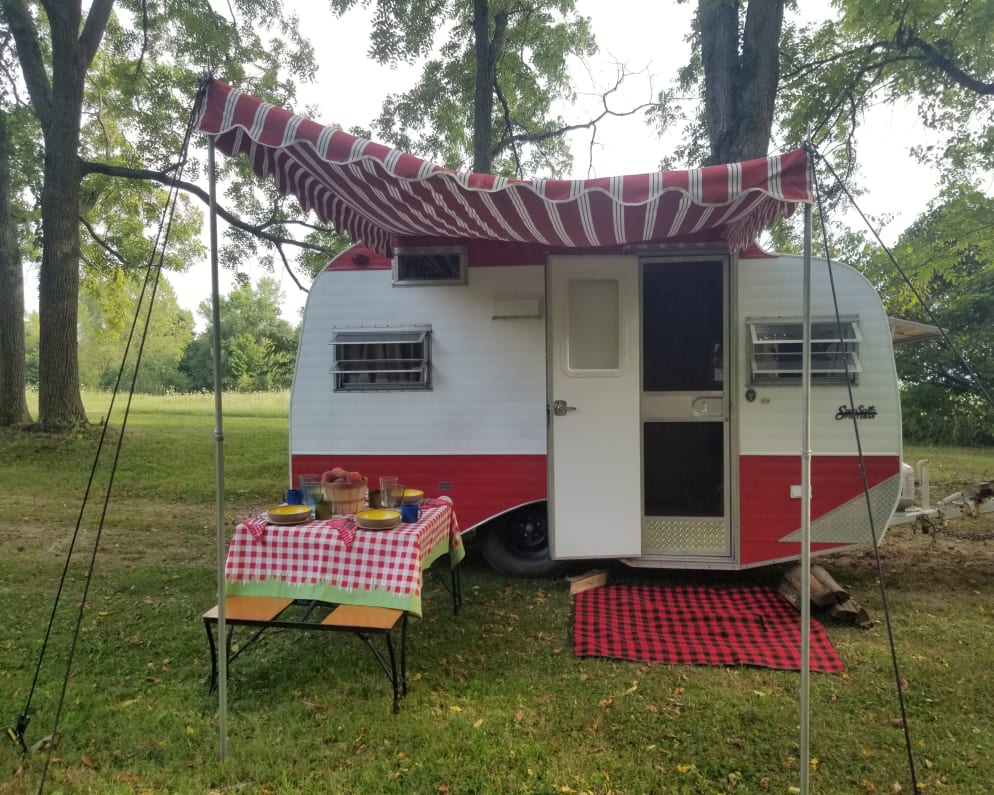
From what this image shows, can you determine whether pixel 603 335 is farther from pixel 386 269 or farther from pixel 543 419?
pixel 386 269

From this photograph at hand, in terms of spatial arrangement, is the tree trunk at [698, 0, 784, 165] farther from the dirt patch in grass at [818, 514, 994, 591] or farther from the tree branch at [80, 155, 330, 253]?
the tree branch at [80, 155, 330, 253]

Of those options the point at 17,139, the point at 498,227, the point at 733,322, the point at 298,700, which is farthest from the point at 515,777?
the point at 17,139

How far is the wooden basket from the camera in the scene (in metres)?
2.96

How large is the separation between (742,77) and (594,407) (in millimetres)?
4190

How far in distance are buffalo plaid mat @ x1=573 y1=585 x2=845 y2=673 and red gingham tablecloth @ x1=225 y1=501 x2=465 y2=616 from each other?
46.6 inches

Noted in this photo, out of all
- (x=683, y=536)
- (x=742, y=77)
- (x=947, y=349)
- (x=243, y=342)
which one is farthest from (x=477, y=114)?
(x=243, y=342)

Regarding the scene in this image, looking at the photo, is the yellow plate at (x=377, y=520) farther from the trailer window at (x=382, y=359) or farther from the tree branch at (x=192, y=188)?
the tree branch at (x=192, y=188)

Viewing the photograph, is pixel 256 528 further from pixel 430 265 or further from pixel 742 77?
pixel 742 77

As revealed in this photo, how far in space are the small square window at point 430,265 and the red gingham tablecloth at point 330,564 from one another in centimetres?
188

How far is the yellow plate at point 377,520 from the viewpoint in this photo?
272 cm

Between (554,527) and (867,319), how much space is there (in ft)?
7.86

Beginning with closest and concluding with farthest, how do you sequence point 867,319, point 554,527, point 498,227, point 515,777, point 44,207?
point 515,777, point 498,227, point 867,319, point 554,527, point 44,207

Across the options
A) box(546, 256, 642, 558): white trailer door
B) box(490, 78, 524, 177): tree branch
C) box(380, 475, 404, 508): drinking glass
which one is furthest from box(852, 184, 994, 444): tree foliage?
box(380, 475, 404, 508): drinking glass

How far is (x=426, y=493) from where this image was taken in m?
4.12
